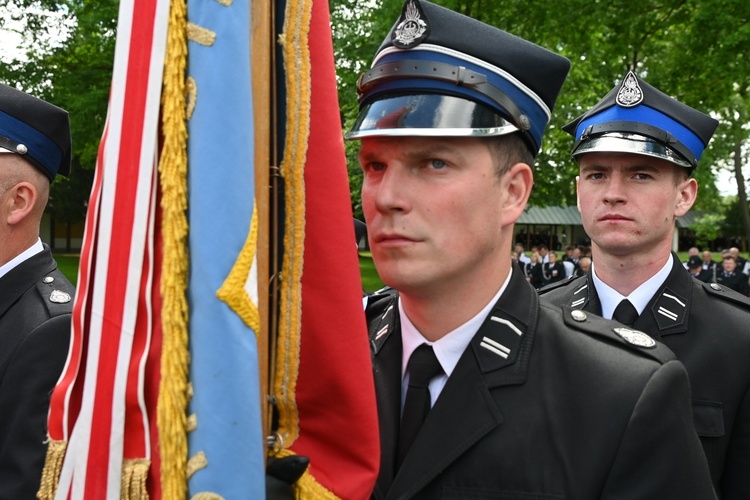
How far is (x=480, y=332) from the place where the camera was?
6.97 ft

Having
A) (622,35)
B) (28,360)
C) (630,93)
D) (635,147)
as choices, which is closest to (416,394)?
(28,360)

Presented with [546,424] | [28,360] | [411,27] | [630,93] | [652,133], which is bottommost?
[546,424]

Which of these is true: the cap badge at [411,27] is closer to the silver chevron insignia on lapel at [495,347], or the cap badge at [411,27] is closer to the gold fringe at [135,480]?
the silver chevron insignia on lapel at [495,347]

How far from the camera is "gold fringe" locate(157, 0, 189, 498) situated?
58.0 inches

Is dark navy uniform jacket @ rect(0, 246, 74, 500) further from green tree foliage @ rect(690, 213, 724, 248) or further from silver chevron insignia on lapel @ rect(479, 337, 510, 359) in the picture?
green tree foliage @ rect(690, 213, 724, 248)

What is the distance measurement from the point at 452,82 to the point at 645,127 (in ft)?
5.93

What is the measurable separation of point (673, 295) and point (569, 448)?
1.71m

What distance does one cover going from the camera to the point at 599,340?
2221 millimetres

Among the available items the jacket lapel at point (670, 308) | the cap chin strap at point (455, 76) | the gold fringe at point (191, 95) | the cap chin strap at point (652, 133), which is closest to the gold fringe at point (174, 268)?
the gold fringe at point (191, 95)

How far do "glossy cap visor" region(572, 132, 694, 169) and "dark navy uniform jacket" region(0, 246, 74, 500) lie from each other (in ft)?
7.59

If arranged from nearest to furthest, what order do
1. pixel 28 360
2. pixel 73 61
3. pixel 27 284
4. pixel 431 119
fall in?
pixel 431 119
pixel 28 360
pixel 27 284
pixel 73 61

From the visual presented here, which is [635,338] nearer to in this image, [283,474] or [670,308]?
[283,474]

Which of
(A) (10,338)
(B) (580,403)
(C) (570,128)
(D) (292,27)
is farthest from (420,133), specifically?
(C) (570,128)

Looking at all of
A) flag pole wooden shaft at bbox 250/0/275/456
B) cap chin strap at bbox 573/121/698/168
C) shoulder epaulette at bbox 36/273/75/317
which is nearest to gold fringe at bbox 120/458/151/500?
flag pole wooden shaft at bbox 250/0/275/456
